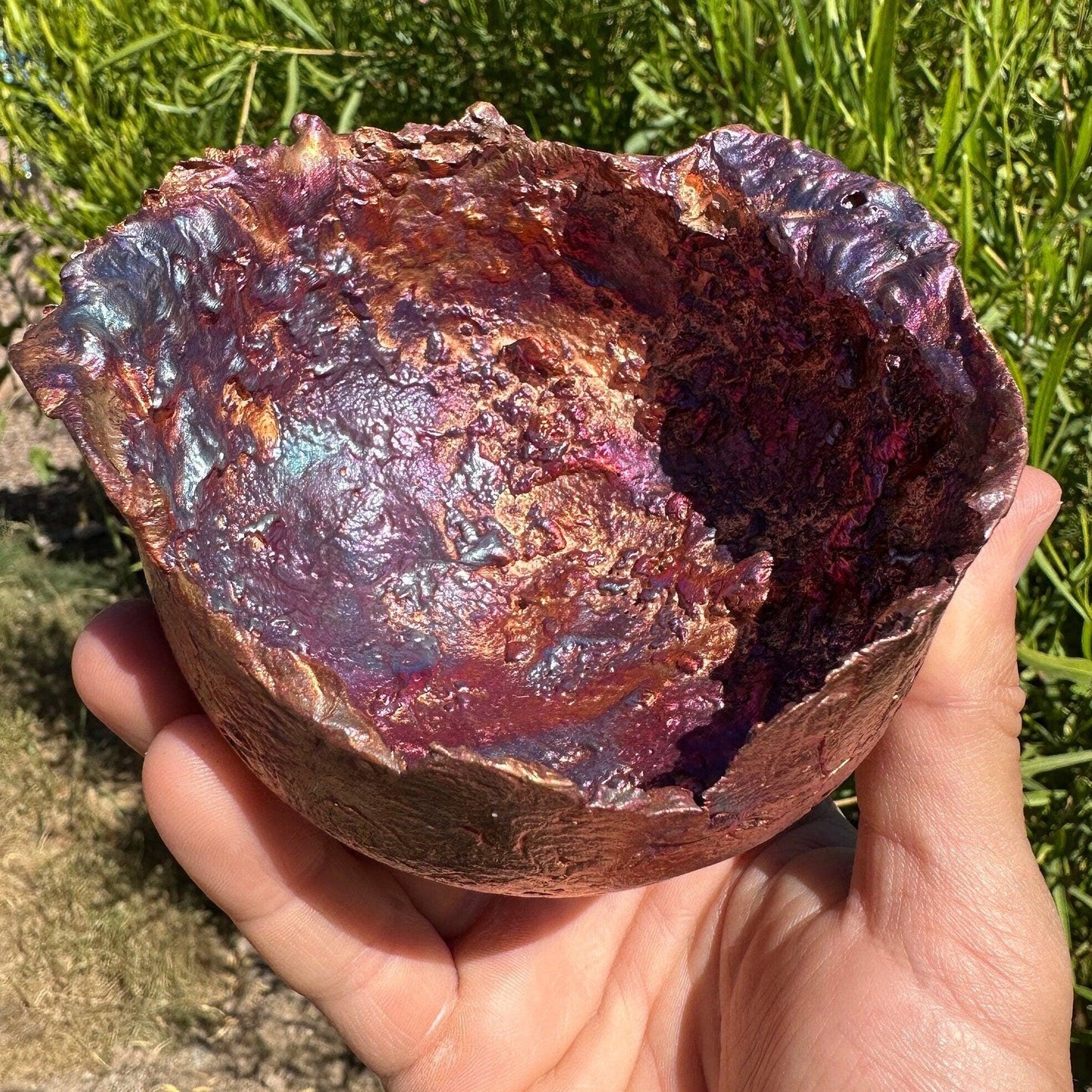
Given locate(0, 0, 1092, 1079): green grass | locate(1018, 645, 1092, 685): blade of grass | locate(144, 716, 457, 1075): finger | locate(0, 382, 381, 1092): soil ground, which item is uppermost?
locate(0, 0, 1092, 1079): green grass

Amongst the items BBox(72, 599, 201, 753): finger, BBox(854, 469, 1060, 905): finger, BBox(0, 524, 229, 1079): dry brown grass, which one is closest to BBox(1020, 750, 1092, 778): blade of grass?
BBox(854, 469, 1060, 905): finger

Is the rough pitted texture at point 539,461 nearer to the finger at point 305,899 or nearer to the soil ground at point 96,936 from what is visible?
the finger at point 305,899

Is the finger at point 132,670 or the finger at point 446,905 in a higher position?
the finger at point 132,670

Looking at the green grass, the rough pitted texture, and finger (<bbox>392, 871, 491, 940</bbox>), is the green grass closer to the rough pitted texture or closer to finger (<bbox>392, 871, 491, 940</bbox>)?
the rough pitted texture

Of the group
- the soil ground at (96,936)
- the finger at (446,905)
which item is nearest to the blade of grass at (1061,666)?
the finger at (446,905)

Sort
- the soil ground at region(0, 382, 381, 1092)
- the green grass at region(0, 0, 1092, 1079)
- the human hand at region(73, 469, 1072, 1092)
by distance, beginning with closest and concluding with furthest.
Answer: the human hand at region(73, 469, 1072, 1092)
the green grass at region(0, 0, 1092, 1079)
the soil ground at region(0, 382, 381, 1092)

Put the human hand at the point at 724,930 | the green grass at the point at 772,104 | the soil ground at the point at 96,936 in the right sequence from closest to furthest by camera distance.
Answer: the human hand at the point at 724,930, the green grass at the point at 772,104, the soil ground at the point at 96,936

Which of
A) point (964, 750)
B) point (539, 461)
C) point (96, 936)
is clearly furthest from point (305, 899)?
point (96, 936)
